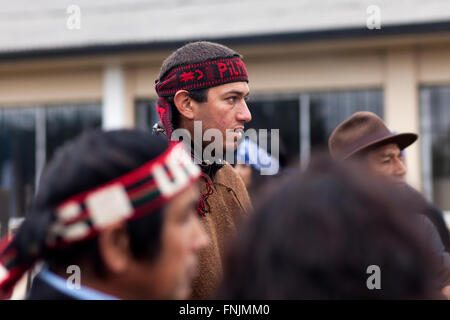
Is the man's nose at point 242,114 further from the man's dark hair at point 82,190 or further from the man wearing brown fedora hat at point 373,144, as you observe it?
the man's dark hair at point 82,190

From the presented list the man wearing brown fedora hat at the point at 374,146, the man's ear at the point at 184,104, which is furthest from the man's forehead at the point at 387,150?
the man's ear at the point at 184,104

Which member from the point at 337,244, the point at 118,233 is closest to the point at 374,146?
the point at 118,233

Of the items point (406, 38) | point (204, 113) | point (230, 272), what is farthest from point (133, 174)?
point (406, 38)

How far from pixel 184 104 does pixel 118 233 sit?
3.91 feet

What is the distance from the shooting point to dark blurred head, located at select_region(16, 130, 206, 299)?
1393mm

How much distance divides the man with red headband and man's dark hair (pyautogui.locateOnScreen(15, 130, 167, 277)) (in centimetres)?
97

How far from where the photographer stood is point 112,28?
10523 millimetres

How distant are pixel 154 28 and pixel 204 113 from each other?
26.0ft

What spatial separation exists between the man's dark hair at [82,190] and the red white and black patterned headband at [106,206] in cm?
2

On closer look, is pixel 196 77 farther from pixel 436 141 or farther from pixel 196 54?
pixel 436 141

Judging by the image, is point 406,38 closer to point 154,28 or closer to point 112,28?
point 154,28

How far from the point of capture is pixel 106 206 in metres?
1.36

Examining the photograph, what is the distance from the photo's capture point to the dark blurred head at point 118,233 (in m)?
1.39

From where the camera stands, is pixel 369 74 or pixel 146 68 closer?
pixel 369 74
